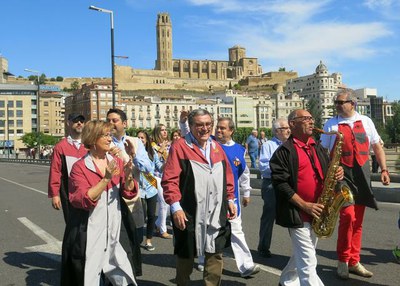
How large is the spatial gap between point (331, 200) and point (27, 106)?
127 m

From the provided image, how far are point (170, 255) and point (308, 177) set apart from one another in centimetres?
308

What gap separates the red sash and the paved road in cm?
138

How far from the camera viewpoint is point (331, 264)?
231 inches

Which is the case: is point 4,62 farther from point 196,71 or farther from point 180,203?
point 180,203

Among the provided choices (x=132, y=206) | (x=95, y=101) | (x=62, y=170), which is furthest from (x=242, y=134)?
(x=132, y=206)

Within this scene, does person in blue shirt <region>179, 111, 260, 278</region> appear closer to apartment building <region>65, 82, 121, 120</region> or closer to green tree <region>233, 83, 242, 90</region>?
apartment building <region>65, 82, 121, 120</region>

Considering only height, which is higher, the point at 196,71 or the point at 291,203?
the point at 196,71

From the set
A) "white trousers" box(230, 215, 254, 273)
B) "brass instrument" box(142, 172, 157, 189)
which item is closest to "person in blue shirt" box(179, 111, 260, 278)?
"white trousers" box(230, 215, 254, 273)

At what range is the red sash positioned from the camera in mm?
5344

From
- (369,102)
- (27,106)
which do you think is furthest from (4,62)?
(369,102)

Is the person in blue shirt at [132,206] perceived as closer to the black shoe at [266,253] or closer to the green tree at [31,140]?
the black shoe at [266,253]

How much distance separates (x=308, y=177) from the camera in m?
4.28

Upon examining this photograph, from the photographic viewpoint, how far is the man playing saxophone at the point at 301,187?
4156 millimetres

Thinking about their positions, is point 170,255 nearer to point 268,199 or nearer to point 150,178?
point 150,178
